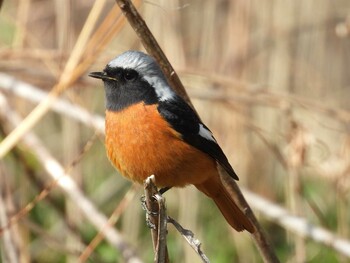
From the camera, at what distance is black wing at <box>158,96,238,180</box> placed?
308cm

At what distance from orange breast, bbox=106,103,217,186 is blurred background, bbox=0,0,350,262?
1.12 meters

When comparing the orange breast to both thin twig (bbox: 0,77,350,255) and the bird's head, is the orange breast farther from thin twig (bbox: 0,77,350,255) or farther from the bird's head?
thin twig (bbox: 0,77,350,255)

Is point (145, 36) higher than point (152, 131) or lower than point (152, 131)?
higher

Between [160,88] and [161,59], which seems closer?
[161,59]

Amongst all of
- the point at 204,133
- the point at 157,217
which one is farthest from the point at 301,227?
the point at 157,217

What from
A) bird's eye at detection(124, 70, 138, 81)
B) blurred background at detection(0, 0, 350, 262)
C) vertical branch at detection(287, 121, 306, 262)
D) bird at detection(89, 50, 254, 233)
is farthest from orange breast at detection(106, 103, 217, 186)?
blurred background at detection(0, 0, 350, 262)

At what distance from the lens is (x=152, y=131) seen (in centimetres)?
301

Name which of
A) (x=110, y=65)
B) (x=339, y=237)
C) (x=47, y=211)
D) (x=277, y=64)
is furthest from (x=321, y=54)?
(x=110, y=65)

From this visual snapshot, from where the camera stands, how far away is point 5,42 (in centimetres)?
565

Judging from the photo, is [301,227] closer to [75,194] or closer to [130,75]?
[75,194]

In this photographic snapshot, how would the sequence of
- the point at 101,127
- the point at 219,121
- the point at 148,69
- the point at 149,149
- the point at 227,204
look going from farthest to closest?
1. the point at 219,121
2. the point at 101,127
3. the point at 227,204
4. the point at 148,69
5. the point at 149,149

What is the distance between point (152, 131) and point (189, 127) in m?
0.20

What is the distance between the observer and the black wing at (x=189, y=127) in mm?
3082

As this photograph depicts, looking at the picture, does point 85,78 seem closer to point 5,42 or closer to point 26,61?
point 26,61
